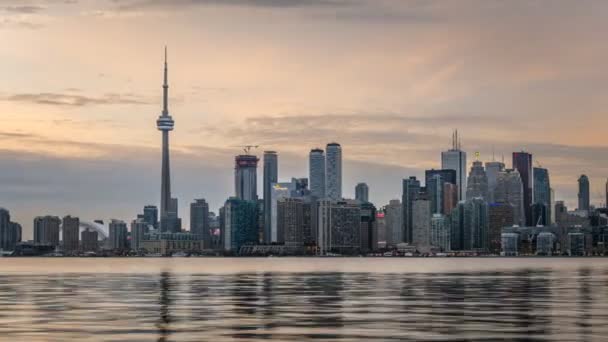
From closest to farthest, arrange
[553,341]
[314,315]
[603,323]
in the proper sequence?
[553,341] → [603,323] → [314,315]

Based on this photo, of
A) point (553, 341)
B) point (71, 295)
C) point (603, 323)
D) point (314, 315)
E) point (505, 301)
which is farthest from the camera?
point (71, 295)

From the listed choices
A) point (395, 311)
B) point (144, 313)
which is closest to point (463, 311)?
point (395, 311)

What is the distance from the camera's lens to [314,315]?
71.2 meters

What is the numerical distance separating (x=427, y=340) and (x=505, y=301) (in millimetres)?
36311

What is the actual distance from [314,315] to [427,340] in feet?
60.7

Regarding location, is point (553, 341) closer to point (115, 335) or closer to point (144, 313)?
point (115, 335)

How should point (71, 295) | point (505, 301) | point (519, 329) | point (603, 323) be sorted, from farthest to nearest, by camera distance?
point (71, 295) < point (505, 301) < point (603, 323) < point (519, 329)

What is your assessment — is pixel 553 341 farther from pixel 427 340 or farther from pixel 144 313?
pixel 144 313

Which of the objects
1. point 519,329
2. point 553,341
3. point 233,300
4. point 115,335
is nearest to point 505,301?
point 233,300

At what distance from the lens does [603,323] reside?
208 ft

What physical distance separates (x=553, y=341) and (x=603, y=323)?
11864mm

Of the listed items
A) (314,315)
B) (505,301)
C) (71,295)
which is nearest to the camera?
(314,315)

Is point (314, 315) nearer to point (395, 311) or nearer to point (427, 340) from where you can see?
point (395, 311)

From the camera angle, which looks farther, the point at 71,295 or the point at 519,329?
the point at 71,295
